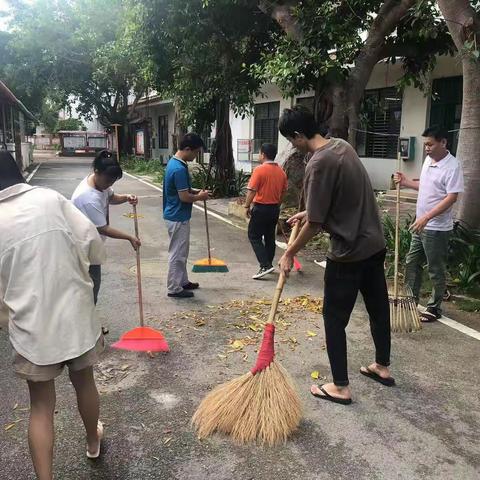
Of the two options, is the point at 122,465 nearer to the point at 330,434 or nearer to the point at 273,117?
the point at 330,434

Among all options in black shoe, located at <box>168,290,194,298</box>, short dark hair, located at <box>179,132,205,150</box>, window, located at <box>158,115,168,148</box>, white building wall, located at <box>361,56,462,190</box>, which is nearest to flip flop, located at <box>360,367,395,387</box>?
black shoe, located at <box>168,290,194,298</box>

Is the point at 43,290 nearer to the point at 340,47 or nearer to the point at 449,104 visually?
the point at 340,47

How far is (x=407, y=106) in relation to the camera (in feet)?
43.4

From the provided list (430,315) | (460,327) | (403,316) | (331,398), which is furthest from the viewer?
(430,315)

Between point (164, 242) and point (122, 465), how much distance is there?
6.15 meters

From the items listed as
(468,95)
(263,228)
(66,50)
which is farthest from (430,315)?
(66,50)

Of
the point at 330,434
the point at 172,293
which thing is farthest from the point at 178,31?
the point at 330,434

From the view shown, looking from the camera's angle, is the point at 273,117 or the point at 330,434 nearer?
the point at 330,434

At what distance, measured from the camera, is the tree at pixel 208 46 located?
1044 centimetres

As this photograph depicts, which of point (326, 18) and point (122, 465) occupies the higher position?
point (326, 18)

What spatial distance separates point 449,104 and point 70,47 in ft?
74.1

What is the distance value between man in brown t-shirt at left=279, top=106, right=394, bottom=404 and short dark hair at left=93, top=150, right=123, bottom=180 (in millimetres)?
1365

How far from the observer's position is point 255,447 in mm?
2941

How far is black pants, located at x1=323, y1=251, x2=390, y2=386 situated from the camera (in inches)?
131
